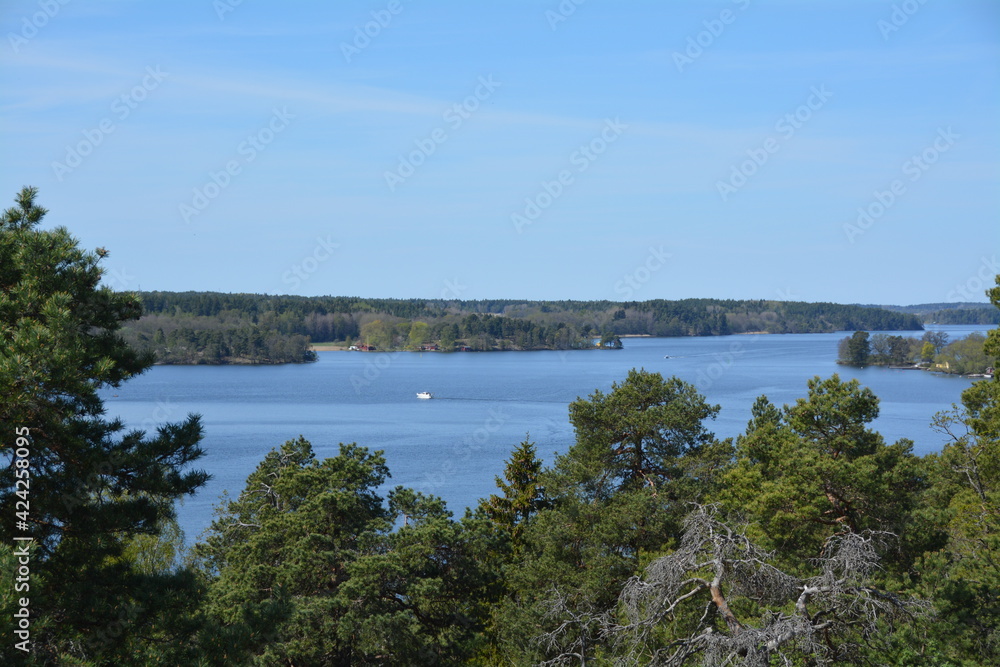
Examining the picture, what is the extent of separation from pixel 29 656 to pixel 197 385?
91542mm

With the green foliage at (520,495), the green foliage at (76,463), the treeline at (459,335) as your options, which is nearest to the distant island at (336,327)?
the treeline at (459,335)

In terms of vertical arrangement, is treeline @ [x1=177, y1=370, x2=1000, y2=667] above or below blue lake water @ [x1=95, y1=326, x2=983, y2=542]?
above

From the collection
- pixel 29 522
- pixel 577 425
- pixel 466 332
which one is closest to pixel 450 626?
pixel 577 425

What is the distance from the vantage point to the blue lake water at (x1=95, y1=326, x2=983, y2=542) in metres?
44.4

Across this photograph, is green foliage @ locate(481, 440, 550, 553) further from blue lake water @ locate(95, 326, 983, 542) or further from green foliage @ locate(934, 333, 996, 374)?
green foliage @ locate(934, 333, 996, 374)

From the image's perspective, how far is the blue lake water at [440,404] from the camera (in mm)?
44406

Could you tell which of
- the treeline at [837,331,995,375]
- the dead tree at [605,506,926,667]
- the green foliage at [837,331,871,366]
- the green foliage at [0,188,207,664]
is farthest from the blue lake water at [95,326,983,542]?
the dead tree at [605,506,926,667]

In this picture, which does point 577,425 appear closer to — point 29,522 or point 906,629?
point 906,629

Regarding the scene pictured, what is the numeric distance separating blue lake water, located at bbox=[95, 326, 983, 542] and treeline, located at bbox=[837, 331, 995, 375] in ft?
9.02

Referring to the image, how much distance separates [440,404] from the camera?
75938 millimetres

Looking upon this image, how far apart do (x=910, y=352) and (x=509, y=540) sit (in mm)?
110923

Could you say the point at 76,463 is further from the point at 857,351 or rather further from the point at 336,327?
the point at 336,327

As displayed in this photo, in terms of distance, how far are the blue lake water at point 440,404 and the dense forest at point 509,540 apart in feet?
13.0

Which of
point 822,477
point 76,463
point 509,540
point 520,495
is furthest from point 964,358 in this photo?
point 76,463
